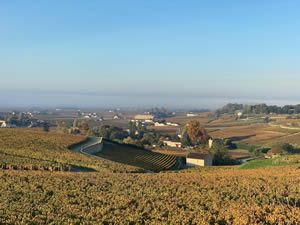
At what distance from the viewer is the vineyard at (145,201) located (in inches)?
441

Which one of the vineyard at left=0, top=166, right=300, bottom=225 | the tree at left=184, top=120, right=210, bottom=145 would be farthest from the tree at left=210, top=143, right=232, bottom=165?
the vineyard at left=0, top=166, right=300, bottom=225

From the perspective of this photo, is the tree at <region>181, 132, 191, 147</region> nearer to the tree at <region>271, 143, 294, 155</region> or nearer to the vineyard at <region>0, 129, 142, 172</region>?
the tree at <region>271, 143, 294, 155</region>

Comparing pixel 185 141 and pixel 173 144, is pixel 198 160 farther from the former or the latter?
pixel 173 144

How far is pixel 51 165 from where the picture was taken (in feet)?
92.7

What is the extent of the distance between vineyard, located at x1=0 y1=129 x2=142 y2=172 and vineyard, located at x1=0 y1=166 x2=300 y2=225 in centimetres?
738

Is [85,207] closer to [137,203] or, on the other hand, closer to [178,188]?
[137,203]

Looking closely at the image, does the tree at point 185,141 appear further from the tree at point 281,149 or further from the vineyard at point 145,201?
the vineyard at point 145,201

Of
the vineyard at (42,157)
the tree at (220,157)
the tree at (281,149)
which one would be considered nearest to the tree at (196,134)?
the tree at (220,157)

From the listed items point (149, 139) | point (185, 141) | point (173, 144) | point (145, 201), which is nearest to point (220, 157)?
point (185, 141)

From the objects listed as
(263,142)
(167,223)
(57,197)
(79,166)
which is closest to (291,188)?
(167,223)

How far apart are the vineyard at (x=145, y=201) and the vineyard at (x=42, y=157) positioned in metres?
7.38

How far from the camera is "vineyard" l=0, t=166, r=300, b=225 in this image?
1120 cm

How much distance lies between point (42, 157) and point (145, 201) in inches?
897

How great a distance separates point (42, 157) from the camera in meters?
32.3
